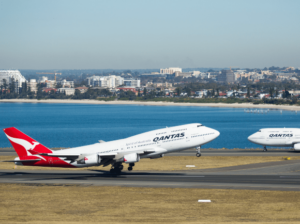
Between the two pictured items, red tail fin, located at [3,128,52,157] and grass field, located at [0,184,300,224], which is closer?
grass field, located at [0,184,300,224]

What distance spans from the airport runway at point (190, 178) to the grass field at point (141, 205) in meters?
3.45

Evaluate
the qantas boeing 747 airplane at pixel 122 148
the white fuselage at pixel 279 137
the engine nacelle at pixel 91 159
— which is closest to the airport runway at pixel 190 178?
the engine nacelle at pixel 91 159

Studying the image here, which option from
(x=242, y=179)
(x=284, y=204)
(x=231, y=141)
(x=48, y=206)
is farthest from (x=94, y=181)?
(x=231, y=141)

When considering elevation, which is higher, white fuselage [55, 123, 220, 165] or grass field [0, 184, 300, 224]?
white fuselage [55, 123, 220, 165]

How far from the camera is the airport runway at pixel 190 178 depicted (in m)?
49.9

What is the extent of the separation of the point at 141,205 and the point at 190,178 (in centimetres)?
1646

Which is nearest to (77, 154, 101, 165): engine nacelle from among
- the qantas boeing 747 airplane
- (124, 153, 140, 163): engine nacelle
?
the qantas boeing 747 airplane

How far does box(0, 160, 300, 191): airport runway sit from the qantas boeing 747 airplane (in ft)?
7.85

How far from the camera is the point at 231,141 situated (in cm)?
13800

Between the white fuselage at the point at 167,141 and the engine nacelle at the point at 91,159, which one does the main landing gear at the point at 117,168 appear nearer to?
the white fuselage at the point at 167,141

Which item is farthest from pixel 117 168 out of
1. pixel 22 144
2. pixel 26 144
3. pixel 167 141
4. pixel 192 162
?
pixel 192 162

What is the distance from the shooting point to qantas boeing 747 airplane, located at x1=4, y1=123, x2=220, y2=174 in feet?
181

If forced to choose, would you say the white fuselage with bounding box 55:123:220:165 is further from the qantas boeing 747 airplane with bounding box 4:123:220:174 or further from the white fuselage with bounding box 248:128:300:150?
the white fuselage with bounding box 248:128:300:150

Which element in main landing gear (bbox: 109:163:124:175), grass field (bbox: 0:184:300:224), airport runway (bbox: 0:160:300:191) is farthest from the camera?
main landing gear (bbox: 109:163:124:175)
